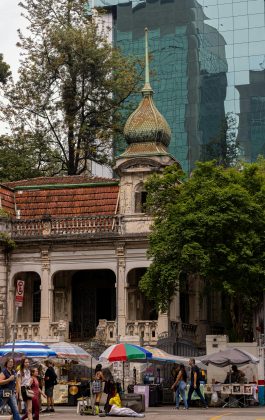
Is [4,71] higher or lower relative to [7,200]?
higher

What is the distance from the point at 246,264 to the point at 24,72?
25.4 meters

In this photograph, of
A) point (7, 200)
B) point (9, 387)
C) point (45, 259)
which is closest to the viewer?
point (9, 387)

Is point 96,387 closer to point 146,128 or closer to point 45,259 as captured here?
point 45,259

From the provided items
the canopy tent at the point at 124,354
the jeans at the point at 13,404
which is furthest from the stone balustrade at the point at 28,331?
the jeans at the point at 13,404

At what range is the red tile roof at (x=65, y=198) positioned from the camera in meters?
46.7

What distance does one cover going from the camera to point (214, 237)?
129ft

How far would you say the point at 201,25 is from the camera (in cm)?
9412

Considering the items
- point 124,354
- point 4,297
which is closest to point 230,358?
point 124,354

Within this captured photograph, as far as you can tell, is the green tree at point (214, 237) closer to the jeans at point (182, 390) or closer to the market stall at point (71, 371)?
the market stall at point (71, 371)

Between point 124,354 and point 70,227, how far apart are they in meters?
14.1

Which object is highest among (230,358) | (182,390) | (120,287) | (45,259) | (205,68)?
(205,68)

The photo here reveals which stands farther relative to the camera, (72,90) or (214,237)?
(72,90)

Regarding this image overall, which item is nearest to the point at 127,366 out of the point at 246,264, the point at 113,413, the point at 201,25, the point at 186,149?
the point at 246,264

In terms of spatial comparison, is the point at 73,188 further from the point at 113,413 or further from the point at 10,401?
the point at 10,401
